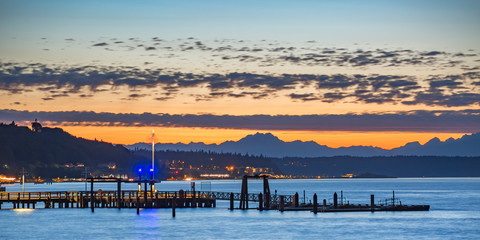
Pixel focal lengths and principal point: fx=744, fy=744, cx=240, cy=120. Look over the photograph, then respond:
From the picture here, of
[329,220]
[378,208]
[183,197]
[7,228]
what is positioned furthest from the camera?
[183,197]

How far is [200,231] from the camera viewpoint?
88.0 metres

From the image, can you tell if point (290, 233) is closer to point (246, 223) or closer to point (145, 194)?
point (246, 223)

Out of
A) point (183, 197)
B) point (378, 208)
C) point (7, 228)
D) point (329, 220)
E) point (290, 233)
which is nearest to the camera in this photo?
point (290, 233)

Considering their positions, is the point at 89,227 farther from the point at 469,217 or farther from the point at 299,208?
the point at 469,217

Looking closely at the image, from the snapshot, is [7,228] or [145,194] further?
[145,194]

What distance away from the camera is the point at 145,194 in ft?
371

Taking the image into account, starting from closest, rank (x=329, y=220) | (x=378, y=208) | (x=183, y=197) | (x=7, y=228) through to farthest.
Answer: (x=7, y=228), (x=329, y=220), (x=378, y=208), (x=183, y=197)

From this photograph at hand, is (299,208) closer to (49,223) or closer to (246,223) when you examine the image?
(246,223)

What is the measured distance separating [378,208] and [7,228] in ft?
168

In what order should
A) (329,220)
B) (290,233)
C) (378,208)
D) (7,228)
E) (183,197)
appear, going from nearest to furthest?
(290,233)
(7,228)
(329,220)
(378,208)
(183,197)

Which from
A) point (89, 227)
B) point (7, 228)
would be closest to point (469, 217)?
point (89, 227)

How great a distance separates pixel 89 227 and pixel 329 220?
31.9 m

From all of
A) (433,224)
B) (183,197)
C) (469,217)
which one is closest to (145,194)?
(183,197)

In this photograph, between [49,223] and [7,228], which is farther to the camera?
[49,223]
